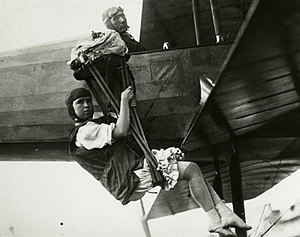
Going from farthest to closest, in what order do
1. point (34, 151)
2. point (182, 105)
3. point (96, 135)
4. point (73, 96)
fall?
1. point (34, 151)
2. point (182, 105)
3. point (73, 96)
4. point (96, 135)

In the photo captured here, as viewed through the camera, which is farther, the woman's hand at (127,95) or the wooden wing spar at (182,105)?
the woman's hand at (127,95)

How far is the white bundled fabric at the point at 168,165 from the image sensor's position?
2.06m

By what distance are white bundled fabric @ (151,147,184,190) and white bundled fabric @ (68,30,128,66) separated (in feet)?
1.44

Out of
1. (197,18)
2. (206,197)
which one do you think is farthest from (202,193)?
(197,18)

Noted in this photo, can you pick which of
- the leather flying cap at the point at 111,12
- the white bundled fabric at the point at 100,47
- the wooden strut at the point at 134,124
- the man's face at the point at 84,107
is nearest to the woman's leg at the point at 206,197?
the wooden strut at the point at 134,124

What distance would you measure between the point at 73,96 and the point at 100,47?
0.79 feet

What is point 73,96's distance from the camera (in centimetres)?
222

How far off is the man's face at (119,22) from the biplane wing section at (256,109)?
1.74ft

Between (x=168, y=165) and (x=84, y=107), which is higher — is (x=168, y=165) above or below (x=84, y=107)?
below

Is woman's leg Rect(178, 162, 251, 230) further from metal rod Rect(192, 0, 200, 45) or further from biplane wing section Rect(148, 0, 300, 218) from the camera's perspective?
metal rod Rect(192, 0, 200, 45)

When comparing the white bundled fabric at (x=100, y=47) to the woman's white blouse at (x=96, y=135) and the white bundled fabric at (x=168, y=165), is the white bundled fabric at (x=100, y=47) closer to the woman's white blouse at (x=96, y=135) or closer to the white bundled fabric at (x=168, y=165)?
the woman's white blouse at (x=96, y=135)

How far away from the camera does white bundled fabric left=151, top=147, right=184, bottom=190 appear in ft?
6.76

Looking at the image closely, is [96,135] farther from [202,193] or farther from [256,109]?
[256,109]

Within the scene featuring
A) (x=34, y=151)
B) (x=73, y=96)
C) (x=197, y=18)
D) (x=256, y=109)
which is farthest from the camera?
(x=197, y=18)
